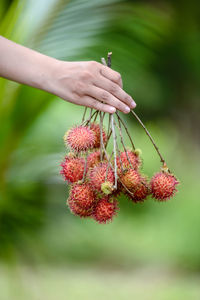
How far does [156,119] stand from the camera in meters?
4.96

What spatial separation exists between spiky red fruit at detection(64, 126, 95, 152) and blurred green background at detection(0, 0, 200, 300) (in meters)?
1.44

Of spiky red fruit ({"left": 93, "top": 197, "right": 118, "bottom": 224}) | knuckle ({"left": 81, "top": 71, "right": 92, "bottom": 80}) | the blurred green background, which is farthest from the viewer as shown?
the blurred green background

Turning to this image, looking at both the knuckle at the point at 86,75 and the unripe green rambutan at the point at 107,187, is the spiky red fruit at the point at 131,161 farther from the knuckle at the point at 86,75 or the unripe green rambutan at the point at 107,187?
the knuckle at the point at 86,75

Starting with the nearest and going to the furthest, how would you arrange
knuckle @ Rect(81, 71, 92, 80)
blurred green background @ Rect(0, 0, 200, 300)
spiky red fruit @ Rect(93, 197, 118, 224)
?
1. knuckle @ Rect(81, 71, 92, 80)
2. spiky red fruit @ Rect(93, 197, 118, 224)
3. blurred green background @ Rect(0, 0, 200, 300)

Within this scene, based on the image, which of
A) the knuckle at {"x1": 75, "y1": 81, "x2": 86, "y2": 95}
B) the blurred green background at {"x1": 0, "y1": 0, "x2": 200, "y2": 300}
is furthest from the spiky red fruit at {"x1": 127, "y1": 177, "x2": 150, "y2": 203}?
the blurred green background at {"x1": 0, "y1": 0, "x2": 200, "y2": 300}

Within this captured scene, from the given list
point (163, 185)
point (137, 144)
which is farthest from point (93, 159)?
point (137, 144)

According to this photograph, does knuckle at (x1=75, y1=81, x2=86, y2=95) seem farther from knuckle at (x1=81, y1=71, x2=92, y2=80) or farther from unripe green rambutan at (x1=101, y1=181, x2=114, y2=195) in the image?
unripe green rambutan at (x1=101, y1=181, x2=114, y2=195)

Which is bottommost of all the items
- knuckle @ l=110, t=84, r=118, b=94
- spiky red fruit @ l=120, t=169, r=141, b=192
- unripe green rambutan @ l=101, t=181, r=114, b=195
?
unripe green rambutan @ l=101, t=181, r=114, b=195

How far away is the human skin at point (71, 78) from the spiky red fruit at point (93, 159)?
16cm

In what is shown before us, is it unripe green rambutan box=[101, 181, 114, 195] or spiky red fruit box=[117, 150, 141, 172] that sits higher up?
spiky red fruit box=[117, 150, 141, 172]

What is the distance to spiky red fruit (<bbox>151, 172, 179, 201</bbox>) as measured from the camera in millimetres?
1094

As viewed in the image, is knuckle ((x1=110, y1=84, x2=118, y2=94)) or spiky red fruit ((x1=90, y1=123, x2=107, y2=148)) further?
spiky red fruit ((x1=90, y1=123, x2=107, y2=148))

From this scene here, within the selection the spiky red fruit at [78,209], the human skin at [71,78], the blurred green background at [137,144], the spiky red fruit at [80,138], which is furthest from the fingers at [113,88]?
the blurred green background at [137,144]

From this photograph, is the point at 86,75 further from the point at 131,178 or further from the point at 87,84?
the point at 131,178
